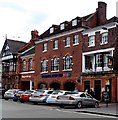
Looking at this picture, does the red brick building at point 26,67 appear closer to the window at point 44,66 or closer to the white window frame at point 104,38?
the window at point 44,66

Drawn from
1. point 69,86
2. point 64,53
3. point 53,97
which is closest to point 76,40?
point 64,53

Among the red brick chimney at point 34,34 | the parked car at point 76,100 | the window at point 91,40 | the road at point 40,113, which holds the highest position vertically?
the red brick chimney at point 34,34

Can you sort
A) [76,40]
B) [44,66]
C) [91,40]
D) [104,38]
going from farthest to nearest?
[44,66] < [76,40] < [91,40] < [104,38]

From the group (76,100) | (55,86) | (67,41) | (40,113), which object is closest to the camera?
(40,113)

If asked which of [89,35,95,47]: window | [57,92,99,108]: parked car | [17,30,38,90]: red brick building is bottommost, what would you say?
[57,92,99,108]: parked car

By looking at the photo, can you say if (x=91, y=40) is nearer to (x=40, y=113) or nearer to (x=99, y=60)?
(x=99, y=60)

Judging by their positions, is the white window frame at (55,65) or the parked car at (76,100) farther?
the white window frame at (55,65)

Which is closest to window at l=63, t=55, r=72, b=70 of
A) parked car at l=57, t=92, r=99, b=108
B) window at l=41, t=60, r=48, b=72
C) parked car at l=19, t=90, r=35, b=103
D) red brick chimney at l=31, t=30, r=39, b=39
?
window at l=41, t=60, r=48, b=72

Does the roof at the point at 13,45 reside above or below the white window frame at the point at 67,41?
above

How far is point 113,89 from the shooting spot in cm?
3359

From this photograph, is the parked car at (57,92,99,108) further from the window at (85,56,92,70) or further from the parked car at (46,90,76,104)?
the window at (85,56,92,70)

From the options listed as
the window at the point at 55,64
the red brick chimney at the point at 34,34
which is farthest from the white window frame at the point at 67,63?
the red brick chimney at the point at 34,34

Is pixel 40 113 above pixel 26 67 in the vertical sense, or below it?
below

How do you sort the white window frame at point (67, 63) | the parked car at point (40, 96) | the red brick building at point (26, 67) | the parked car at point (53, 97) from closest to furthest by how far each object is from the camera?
the parked car at point (53, 97)
the parked car at point (40, 96)
the white window frame at point (67, 63)
the red brick building at point (26, 67)
